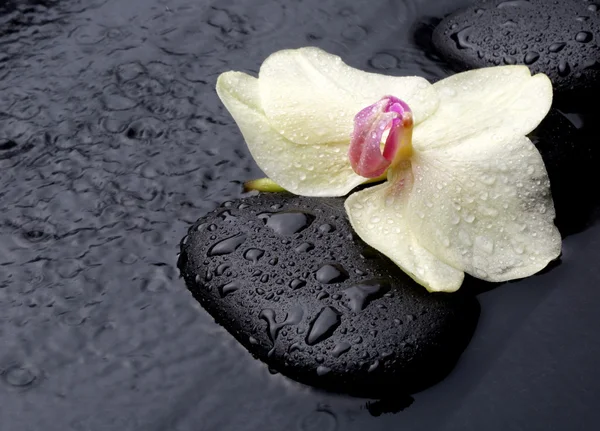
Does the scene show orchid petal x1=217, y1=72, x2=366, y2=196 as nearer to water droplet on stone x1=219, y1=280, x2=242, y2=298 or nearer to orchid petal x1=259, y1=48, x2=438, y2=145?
orchid petal x1=259, y1=48, x2=438, y2=145

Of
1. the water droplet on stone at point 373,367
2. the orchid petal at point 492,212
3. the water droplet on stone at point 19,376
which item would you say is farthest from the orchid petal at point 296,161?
the water droplet on stone at point 19,376

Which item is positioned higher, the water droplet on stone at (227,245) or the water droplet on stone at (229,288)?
the water droplet on stone at (227,245)

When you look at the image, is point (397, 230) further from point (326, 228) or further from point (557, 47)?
point (557, 47)

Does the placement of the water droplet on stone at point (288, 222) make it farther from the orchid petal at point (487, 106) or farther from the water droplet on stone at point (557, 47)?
the water droplet on stone at point (557, 47)

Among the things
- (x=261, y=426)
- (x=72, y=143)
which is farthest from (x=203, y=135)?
(x=261, y=426)

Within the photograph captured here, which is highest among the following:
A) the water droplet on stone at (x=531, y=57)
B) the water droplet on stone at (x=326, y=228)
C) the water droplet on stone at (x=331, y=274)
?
the water droplet on stone at (x=531, y=57)

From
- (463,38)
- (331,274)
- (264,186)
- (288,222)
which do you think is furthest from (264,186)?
(463,38)

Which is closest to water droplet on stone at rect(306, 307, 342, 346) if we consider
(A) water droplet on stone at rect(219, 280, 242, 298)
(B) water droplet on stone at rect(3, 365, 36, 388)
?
(A) water droplet on stone at rect(219, 280, 242, 298)
